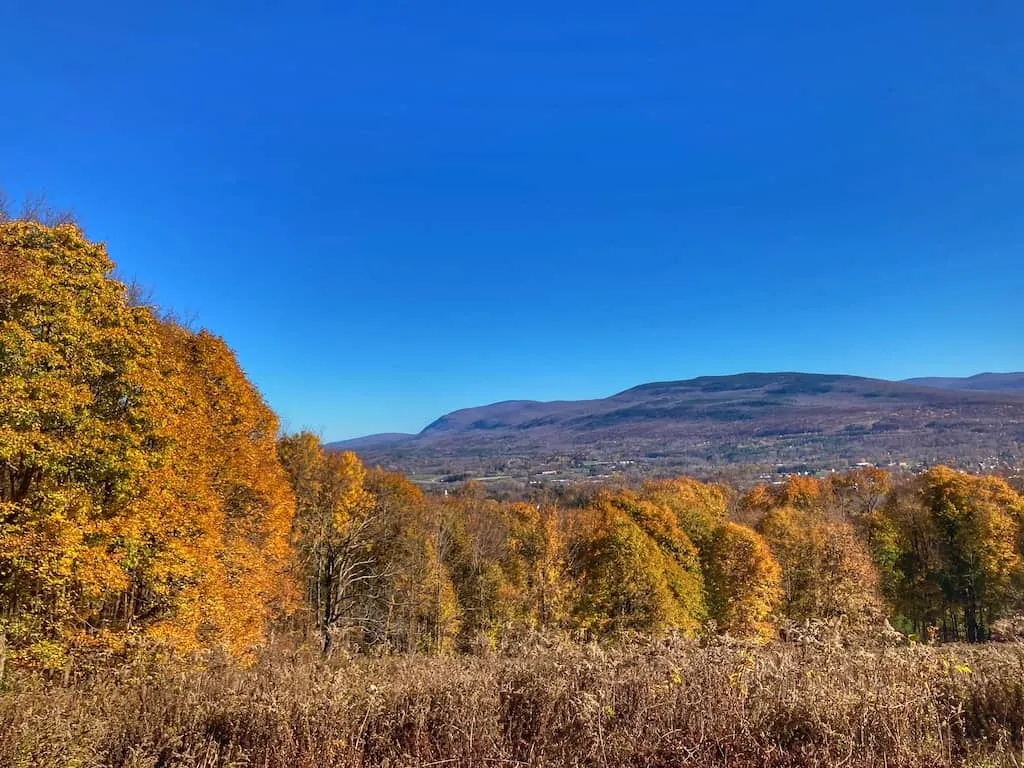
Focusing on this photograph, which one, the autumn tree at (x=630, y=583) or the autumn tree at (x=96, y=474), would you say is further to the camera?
the autumn tree at (x=630, y=583)

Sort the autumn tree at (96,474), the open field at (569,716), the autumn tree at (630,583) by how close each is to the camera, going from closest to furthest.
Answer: the open field at (569,716) < the autumn tree at (96,474) < the autumn tree at (630,583)

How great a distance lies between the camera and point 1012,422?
186 metres

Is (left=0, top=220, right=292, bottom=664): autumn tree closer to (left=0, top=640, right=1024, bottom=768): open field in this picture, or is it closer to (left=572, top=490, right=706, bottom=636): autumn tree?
(left=0, top=640, right=1024, bottom=768): open field

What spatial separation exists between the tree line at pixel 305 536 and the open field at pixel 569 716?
1.62m

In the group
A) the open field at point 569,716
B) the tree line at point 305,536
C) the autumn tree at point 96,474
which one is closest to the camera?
the open field at point 569,716

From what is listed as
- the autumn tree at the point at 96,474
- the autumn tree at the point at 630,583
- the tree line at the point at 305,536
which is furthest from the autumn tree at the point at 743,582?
the autumn tree at the point at 96,474

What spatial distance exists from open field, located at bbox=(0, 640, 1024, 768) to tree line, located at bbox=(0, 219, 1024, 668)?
5.31 feet

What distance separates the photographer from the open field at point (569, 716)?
4.66 m

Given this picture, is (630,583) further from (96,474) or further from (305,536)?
(96,474)

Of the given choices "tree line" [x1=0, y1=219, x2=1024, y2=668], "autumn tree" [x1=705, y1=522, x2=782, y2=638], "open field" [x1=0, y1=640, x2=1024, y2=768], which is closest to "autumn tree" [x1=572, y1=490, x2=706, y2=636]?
"tree line" [x1=0, y1=219, x2=1024, y2=668]

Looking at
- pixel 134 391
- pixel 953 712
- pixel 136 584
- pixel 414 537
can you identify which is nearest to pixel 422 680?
pixel 953 712

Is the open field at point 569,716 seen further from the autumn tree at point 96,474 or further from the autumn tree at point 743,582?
the autumn tree at point 743,582

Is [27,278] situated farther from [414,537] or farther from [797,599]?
[797,599]

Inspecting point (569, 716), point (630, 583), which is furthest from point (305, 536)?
point (569, 716)
